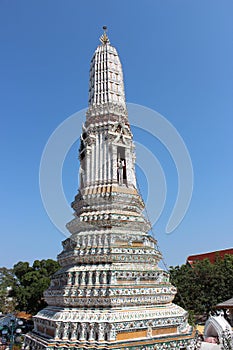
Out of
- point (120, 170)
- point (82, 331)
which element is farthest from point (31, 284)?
point (82, 331)

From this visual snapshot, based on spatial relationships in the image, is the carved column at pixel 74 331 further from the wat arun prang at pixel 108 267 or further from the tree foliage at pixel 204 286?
the tree foliage at pixel 204 286

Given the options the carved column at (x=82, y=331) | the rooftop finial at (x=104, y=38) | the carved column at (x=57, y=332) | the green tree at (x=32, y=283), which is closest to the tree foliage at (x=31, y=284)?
the green tree at (x=32, y=283)

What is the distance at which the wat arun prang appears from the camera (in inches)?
421

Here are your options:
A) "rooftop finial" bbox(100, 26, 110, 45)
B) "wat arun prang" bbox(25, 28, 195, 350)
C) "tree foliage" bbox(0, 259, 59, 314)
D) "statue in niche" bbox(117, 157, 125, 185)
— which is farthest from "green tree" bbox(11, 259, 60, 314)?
"rooftop finial" bbox(100, 26, 110, 45)

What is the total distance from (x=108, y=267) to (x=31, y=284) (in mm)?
23946

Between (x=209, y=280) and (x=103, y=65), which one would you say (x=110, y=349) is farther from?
(x=209, y=280)

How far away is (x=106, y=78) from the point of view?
55.6 feet

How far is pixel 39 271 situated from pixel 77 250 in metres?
24.4

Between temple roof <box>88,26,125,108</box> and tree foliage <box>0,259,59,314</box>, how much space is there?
2166cm

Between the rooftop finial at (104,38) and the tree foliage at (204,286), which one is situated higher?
the rooftop finial at (104,38)

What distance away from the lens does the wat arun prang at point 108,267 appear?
35.1ft

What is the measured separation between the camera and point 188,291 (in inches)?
1164

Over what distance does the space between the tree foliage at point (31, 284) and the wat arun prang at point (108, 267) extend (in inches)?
754

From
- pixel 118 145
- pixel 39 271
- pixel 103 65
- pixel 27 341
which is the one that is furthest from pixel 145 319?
pixel 39 271
